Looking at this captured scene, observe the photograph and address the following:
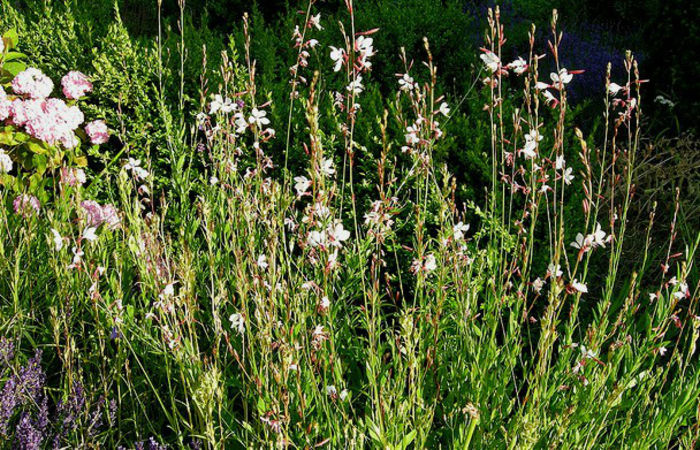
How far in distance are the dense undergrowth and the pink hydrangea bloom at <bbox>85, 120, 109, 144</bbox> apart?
11 mm

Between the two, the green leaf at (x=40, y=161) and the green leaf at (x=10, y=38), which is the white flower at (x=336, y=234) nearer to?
the green leaf at (x=40, y=161)

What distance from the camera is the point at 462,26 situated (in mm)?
5008

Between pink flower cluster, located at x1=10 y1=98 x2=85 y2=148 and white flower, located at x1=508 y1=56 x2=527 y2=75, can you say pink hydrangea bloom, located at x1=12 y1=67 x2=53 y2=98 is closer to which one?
pink flower cluster, located at x1=10 y1=98 x2=85 y2=148

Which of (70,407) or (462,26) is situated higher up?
(462,26)

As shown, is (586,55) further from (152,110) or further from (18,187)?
(18,187)

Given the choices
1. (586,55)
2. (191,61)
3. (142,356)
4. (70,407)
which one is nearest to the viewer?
(70,407)

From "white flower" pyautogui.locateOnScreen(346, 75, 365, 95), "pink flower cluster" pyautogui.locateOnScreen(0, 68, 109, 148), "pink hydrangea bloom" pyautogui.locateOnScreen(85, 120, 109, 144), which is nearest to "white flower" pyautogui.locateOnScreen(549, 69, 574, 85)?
"white flower" pyautogui.locateOnScreen(346, 75, 365, 95)

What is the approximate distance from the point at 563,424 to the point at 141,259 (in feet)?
4.13

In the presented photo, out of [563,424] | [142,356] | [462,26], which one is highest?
[462,26]

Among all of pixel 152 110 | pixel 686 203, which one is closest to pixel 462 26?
pixel 686 203

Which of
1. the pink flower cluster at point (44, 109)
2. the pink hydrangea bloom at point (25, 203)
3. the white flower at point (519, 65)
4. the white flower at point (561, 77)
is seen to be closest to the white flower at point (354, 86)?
the white flower at point (519, 65)

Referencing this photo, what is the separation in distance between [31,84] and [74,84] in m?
0.20

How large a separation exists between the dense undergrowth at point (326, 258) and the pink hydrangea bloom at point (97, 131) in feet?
0.04

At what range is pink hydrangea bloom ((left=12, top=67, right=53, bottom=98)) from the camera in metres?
3.55
